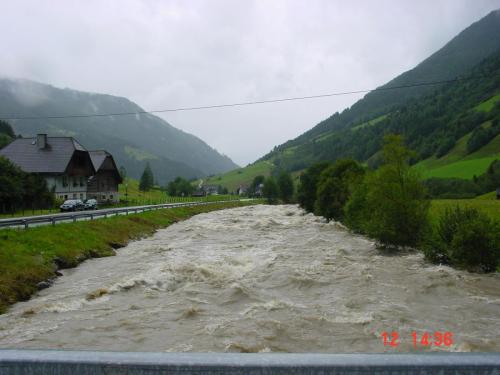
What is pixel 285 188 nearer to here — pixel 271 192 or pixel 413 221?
pixel 271 192

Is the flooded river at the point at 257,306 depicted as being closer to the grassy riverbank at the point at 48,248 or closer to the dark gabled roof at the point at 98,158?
the grassy riverbank at the point at 48,248

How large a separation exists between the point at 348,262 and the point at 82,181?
187 feet

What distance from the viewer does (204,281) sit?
1980 centimetres

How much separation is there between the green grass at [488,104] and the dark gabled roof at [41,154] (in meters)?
154

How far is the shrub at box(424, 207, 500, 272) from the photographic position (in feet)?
72.4

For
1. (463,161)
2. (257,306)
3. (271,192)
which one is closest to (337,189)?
(257,306)

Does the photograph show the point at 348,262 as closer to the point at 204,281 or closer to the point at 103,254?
the point at 204,281

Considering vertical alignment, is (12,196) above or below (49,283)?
above

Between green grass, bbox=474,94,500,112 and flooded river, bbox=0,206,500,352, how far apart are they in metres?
163

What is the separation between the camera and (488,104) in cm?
16850

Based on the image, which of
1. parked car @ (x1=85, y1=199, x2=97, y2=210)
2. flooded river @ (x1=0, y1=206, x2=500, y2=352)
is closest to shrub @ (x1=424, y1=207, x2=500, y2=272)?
flooded river @ (x1=0, y1=206, x2=500, y2=352)

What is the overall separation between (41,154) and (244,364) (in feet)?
224

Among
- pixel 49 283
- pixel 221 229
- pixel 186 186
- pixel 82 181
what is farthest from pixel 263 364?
pixel 186 186
